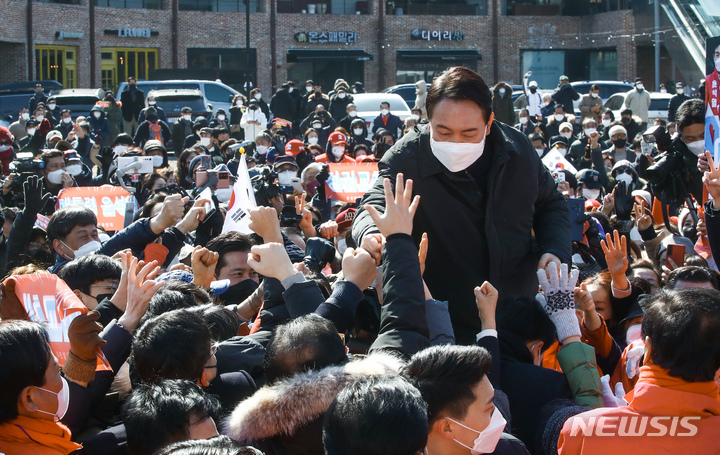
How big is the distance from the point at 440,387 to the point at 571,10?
38.4 metres

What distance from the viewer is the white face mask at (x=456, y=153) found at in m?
3.34

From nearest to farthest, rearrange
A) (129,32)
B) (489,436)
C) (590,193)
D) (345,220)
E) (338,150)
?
(489,436)
(345,220)
(590,193)
(338,150)
(129,32)

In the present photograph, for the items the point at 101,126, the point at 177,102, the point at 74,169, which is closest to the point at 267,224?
the point at 74,169

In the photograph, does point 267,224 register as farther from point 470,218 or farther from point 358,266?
point 470,218

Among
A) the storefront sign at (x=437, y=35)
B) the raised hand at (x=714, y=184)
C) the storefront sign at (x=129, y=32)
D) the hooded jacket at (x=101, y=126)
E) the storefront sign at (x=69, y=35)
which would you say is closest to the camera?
the raised hand at (x=714, y=184)

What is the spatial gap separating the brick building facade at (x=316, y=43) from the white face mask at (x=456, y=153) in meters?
30.2

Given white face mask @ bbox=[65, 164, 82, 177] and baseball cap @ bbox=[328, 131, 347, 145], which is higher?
baseball cap @ bbox=[328, 131, 347, 145]

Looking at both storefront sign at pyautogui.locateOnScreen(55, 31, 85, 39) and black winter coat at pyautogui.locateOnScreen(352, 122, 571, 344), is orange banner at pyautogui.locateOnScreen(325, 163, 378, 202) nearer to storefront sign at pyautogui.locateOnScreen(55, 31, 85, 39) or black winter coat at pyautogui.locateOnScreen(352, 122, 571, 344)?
black winter coat at pyautogui.locateOnScreen(352, 122, 571, 344)

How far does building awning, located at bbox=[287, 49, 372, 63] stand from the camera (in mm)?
34938

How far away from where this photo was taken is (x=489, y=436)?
2.53 m

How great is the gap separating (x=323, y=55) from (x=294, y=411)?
3349cm

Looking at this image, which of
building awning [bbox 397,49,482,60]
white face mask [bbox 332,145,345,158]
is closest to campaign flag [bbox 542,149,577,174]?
white face mask [bbox 332,145,345,158]

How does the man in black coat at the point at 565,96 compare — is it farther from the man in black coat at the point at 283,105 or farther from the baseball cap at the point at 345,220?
the baseball cap at the point at 345,220

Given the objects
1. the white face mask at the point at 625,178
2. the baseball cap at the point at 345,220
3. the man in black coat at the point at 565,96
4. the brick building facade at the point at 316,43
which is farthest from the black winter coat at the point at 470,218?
the brick building facade at the point at 316,43
